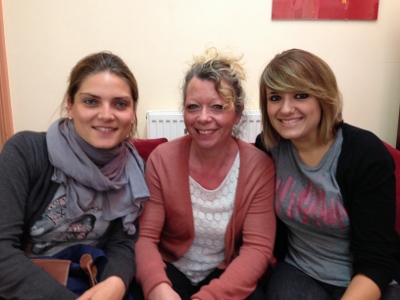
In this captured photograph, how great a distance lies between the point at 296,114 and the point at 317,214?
35 centimetres

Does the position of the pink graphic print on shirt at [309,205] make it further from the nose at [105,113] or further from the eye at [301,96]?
the nose at [105,113]

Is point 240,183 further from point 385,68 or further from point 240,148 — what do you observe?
point 385,68

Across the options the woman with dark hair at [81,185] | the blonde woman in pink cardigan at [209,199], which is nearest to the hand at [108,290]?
the woman with dark hair at [81,185]

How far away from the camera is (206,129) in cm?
127

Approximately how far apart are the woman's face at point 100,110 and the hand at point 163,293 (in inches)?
19.5

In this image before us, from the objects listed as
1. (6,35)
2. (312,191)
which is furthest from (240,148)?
(6,35)

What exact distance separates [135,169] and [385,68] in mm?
1871

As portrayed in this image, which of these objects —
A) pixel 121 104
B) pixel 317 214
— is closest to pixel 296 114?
pixel 317 214

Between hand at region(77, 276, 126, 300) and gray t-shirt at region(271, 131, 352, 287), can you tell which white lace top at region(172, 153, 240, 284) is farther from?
hand at region(77, 276, 126, 300)

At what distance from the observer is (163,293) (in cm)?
116

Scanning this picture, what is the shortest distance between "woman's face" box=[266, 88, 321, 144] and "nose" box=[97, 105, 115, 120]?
55 cm

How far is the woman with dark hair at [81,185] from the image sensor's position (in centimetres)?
105

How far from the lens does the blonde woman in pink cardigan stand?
4.14ft

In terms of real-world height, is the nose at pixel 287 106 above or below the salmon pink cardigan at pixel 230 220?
above
